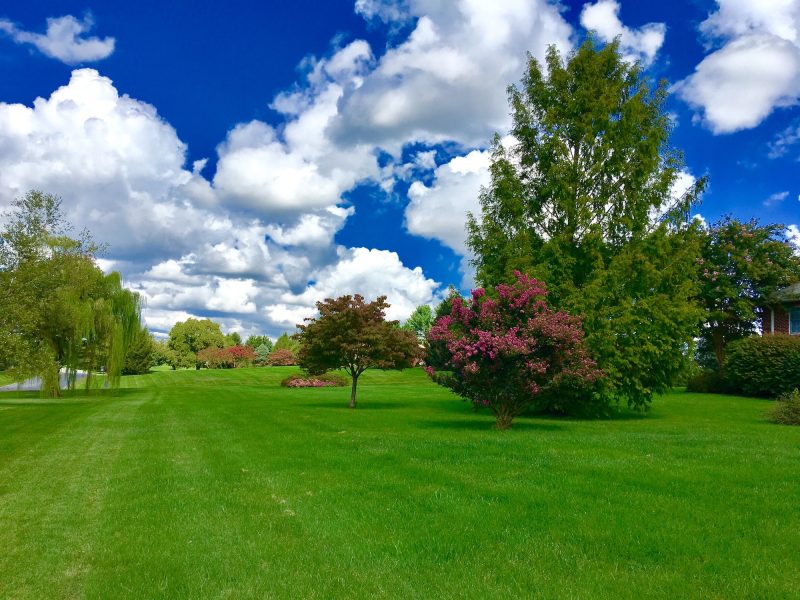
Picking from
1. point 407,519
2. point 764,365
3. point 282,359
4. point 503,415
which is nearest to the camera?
point 407,519

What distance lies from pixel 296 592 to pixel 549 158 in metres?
22.8

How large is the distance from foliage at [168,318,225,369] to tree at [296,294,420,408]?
283ft

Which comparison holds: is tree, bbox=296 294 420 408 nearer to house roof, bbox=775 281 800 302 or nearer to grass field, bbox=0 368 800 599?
grass field, bbox=0 368 800 599

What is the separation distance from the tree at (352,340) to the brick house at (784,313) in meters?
27.0

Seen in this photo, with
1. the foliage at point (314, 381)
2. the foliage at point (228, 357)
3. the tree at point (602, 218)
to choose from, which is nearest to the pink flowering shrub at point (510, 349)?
the tree at point (602, 218)

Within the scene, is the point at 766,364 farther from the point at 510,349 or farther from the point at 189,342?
the point at 189,342

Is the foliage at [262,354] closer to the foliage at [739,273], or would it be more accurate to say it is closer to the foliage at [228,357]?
the foliage at [228,357]

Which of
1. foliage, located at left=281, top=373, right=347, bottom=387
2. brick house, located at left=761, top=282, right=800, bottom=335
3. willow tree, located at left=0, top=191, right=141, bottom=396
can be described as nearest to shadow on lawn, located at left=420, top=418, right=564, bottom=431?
willow tree, located at left=0, top=191, right=141, bottom=396

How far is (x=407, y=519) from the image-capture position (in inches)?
273

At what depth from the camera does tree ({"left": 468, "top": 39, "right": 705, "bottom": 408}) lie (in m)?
22.3

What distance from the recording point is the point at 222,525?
6918 millimetres

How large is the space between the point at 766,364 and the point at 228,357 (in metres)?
78.2

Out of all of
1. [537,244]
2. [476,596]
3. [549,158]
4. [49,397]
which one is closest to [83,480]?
[476,596]

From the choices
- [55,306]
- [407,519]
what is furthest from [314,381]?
[407,519]
